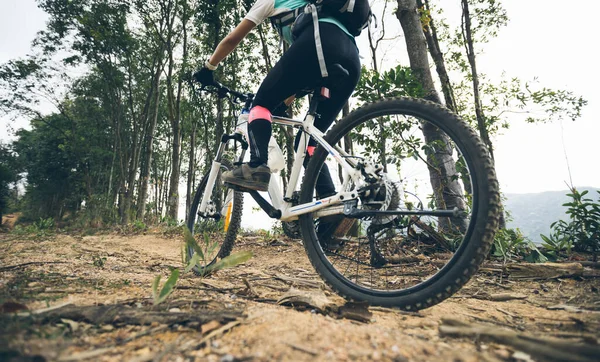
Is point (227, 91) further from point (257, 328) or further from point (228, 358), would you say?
point (228, 358)

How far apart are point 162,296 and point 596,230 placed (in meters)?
4.17

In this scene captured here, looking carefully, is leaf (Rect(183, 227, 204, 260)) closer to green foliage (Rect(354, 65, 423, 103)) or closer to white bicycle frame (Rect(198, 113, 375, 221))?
white bicycle frame (Rect(198, 113, 375, 221))

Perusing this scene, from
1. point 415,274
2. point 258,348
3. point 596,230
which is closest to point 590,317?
point 415,274

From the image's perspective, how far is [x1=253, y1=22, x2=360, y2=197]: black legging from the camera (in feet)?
6.47

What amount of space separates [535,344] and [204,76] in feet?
9.39

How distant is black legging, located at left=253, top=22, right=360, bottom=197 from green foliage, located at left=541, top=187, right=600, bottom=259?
2755 millimetres

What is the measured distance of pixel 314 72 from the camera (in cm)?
207

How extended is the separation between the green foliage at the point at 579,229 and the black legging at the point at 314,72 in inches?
108

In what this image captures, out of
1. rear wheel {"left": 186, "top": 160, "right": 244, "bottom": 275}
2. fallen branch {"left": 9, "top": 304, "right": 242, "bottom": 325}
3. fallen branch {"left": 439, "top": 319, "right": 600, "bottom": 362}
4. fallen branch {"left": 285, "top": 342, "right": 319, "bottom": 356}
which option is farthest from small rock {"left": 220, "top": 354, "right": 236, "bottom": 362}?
rear wheel {"left": 186, "top": 160, "right": 244, "bottom": 275}

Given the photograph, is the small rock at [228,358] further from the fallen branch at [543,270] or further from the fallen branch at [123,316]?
the fallen branch at [543,270]

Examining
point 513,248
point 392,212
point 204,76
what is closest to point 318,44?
point 392,212

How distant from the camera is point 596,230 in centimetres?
310

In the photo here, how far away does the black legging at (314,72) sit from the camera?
6.47 feet

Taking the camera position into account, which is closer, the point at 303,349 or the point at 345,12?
the point at 303,349
